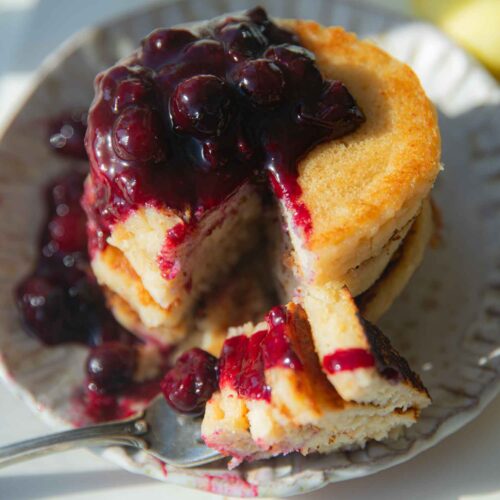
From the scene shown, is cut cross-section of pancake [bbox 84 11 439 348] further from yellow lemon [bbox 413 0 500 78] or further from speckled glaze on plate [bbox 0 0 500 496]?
yellow lemon [bbox 413 0 500 78]

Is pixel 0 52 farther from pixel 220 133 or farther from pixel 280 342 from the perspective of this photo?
pixel 280 342

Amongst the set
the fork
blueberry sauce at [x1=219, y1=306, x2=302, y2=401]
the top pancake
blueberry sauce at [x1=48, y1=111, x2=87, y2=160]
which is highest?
blueberry sauce at [x1=48, y1=111, x2=87, y2=160]

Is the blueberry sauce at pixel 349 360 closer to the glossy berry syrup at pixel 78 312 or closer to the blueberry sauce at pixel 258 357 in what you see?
the blueberry sauce at pixel 258 357

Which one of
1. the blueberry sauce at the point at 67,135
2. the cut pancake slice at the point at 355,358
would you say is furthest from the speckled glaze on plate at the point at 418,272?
the cut pancake slice at the point at 355,358

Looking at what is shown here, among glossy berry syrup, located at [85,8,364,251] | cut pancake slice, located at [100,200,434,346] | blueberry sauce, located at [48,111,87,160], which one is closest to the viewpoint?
glossy berry syrup, located at [85,8,364,251]

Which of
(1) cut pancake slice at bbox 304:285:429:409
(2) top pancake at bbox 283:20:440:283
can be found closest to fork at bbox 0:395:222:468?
(1) cut pancake slice at bbox 304:285:429:409
